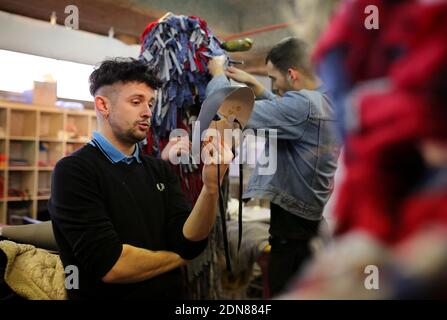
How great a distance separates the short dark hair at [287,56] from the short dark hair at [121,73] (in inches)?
10.4

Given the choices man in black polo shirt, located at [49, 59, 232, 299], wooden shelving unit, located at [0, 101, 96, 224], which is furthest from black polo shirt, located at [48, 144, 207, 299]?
wooden shelving unit, located at [0, 101, 96, 224]

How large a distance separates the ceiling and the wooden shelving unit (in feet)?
2.97

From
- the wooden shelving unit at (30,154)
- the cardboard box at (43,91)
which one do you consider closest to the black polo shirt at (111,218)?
the cardboard box at (43,91)

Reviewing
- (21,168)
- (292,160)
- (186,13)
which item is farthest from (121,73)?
(21,168)

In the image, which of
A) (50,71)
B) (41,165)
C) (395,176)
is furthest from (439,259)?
(41,165)

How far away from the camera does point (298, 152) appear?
725 millimetres

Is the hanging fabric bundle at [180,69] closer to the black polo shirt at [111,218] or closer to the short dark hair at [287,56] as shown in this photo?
the black polo shirt at [111,218]

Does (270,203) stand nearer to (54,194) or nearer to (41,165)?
(54,194)

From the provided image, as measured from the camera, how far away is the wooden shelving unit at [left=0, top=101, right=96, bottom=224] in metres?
1.94

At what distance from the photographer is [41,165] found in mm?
2404

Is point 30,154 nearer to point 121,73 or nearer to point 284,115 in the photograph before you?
point 121,73

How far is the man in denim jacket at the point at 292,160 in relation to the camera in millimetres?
675

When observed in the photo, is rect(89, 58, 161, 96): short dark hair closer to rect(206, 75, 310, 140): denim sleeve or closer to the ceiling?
the ceiling
